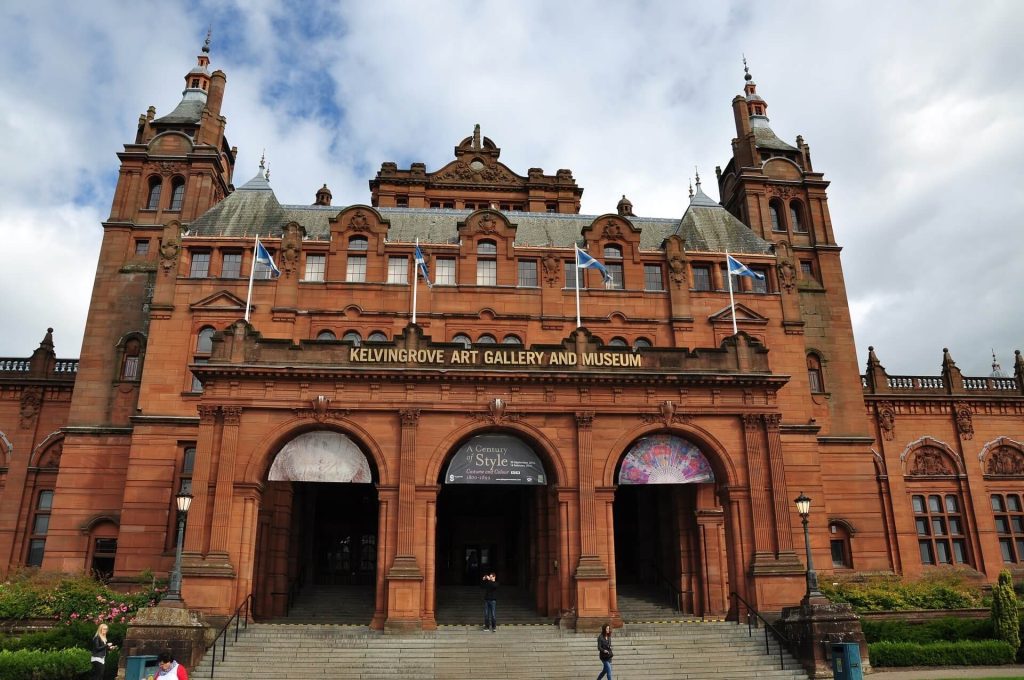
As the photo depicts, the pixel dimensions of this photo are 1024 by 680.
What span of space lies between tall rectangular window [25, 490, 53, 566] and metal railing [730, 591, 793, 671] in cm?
3518

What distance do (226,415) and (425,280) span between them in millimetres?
12746

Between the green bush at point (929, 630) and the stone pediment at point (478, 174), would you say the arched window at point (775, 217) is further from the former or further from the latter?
the green bush at point (929, 630)

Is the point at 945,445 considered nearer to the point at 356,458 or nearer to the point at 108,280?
the point at 356,458

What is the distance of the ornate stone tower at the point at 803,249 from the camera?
4225 centimetres

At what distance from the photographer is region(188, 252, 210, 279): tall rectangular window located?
39781 millimetres

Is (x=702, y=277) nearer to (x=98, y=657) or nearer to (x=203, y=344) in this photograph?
(x=203, y=344)

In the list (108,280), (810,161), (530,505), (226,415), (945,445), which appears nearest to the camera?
(226,415)

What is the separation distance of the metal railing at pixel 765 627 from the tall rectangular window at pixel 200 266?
29.5 m

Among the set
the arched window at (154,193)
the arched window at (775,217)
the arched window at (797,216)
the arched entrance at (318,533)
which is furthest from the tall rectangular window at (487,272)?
the arched window at (797,216)

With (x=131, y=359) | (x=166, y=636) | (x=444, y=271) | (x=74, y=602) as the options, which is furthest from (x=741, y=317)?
(x=74, y=602)

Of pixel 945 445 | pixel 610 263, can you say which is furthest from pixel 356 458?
pixel 945 445

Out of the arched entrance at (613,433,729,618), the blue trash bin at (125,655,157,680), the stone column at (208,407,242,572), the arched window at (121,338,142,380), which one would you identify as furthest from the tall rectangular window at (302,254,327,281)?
the blue trash bin at (125,655,157,680)

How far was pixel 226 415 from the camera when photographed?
2938 centimetres

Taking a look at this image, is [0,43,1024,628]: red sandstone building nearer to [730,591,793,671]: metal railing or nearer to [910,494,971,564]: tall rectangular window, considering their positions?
[910,494,971,564]: tall rectangular window
